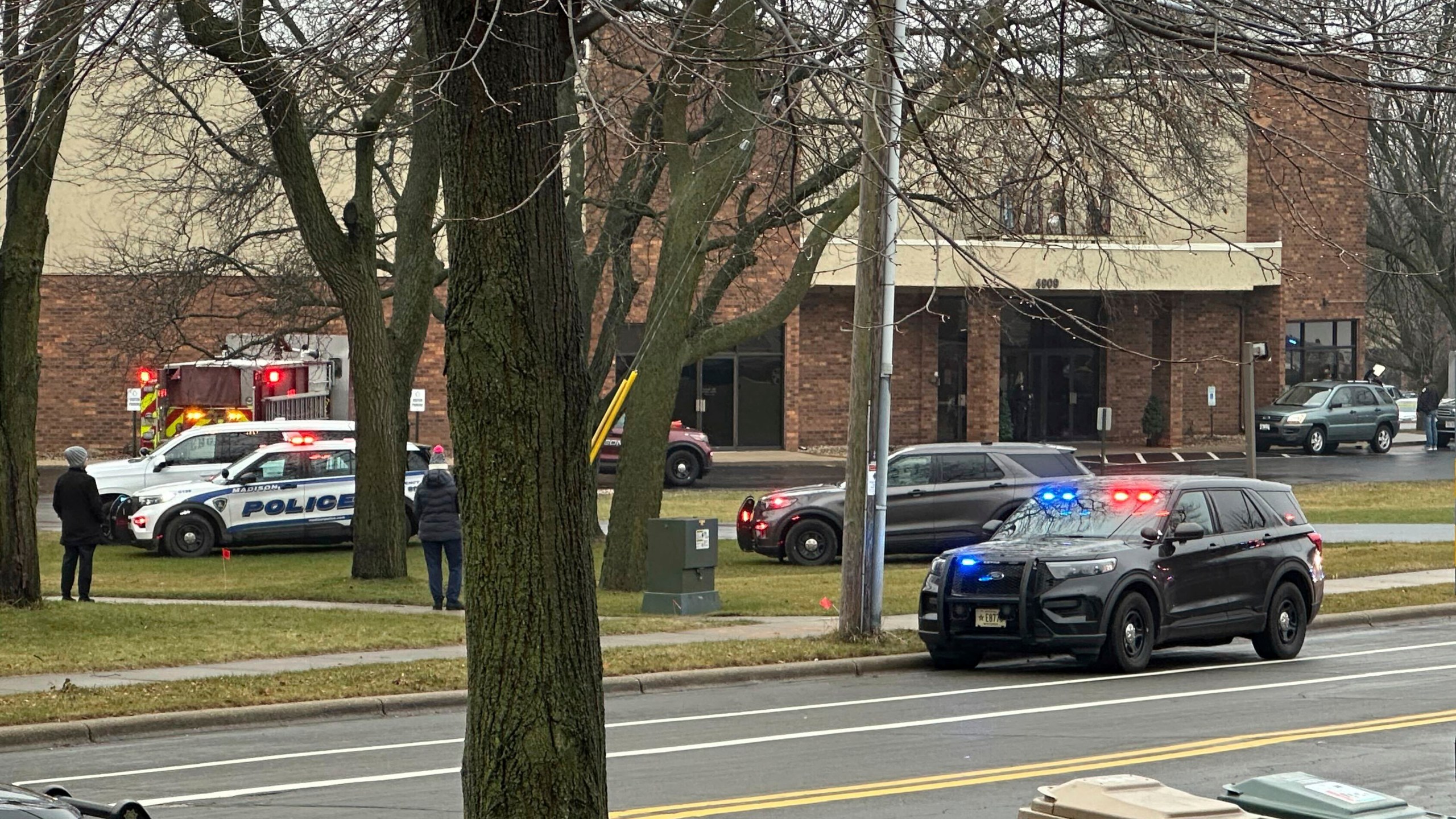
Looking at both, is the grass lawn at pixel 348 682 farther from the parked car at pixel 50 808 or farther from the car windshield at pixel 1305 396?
the car windshield at pixel 1305 396

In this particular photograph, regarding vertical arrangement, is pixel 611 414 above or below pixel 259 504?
above

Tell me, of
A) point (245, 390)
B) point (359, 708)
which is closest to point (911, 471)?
point (359, 708)

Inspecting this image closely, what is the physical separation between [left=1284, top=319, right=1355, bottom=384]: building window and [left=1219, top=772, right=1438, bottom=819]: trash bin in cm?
5207

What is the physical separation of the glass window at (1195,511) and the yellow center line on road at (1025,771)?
3.72 meters

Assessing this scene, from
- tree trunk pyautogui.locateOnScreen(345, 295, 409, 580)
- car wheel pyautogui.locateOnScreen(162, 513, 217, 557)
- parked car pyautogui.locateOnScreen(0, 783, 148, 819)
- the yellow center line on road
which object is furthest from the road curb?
car wheel pyautogui.locateOnScreen(162, 513, 217, 557)

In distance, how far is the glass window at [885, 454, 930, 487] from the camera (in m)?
25.2

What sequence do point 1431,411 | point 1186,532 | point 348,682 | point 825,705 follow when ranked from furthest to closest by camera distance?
1. point 1431,411
2. point 1186,532
3. point 348,682
4. point 825,705

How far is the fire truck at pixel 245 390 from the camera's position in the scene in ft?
108

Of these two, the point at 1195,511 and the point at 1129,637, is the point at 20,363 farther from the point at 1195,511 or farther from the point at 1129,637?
the point at 1195,511

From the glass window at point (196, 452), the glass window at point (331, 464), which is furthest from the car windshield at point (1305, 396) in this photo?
the glass window at point (196, 452)

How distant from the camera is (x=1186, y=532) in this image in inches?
610

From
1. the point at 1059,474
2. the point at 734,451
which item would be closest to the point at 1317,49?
the point at 1059,474

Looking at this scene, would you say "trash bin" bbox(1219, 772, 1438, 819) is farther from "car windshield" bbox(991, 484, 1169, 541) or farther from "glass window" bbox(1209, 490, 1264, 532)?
"glass window" bbox(1209, 490, 1264, 532)

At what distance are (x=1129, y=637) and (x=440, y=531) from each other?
7933mm
